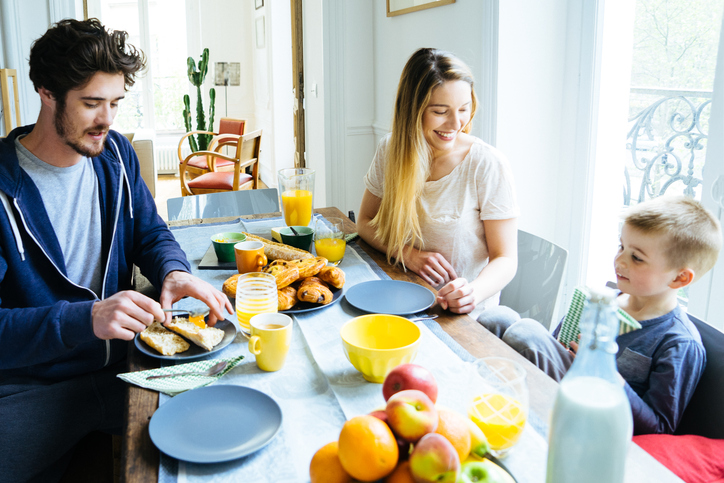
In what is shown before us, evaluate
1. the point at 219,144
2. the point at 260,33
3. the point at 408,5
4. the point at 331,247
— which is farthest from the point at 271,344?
the point at 260,33

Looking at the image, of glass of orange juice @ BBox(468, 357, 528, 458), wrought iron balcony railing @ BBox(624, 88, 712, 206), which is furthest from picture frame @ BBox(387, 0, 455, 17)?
glass of orange juice @ BBox(468, 357, 528, 458)

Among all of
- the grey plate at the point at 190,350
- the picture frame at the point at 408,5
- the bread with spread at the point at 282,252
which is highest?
the picture frame at the point at 408,5

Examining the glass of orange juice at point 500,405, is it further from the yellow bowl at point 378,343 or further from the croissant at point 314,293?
the croissant at point 314,293

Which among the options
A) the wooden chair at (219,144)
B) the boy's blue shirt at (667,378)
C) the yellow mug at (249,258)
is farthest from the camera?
the wooden chair at (219,144)

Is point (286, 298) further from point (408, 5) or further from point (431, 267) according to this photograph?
point (408, 5)

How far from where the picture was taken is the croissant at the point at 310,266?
1315 millimetres

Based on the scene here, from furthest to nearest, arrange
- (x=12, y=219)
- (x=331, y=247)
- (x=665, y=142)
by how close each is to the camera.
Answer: (x=665, y=142) < (x=331, y=247) < (x=12, y=219)

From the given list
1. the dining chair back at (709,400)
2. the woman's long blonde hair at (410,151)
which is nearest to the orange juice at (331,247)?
the woman's long blonde hair at (410,151)

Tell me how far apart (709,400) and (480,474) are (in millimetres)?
668

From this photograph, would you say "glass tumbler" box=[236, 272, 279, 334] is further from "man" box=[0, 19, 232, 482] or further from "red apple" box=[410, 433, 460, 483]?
"red apple" box=[410, 433, 460, 483]

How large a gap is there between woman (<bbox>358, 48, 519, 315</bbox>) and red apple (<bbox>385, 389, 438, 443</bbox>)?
0.88 m

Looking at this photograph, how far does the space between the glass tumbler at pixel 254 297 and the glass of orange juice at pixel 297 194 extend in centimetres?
65

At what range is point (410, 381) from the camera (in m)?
0.77

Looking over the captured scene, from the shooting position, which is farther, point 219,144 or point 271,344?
point 219,144
